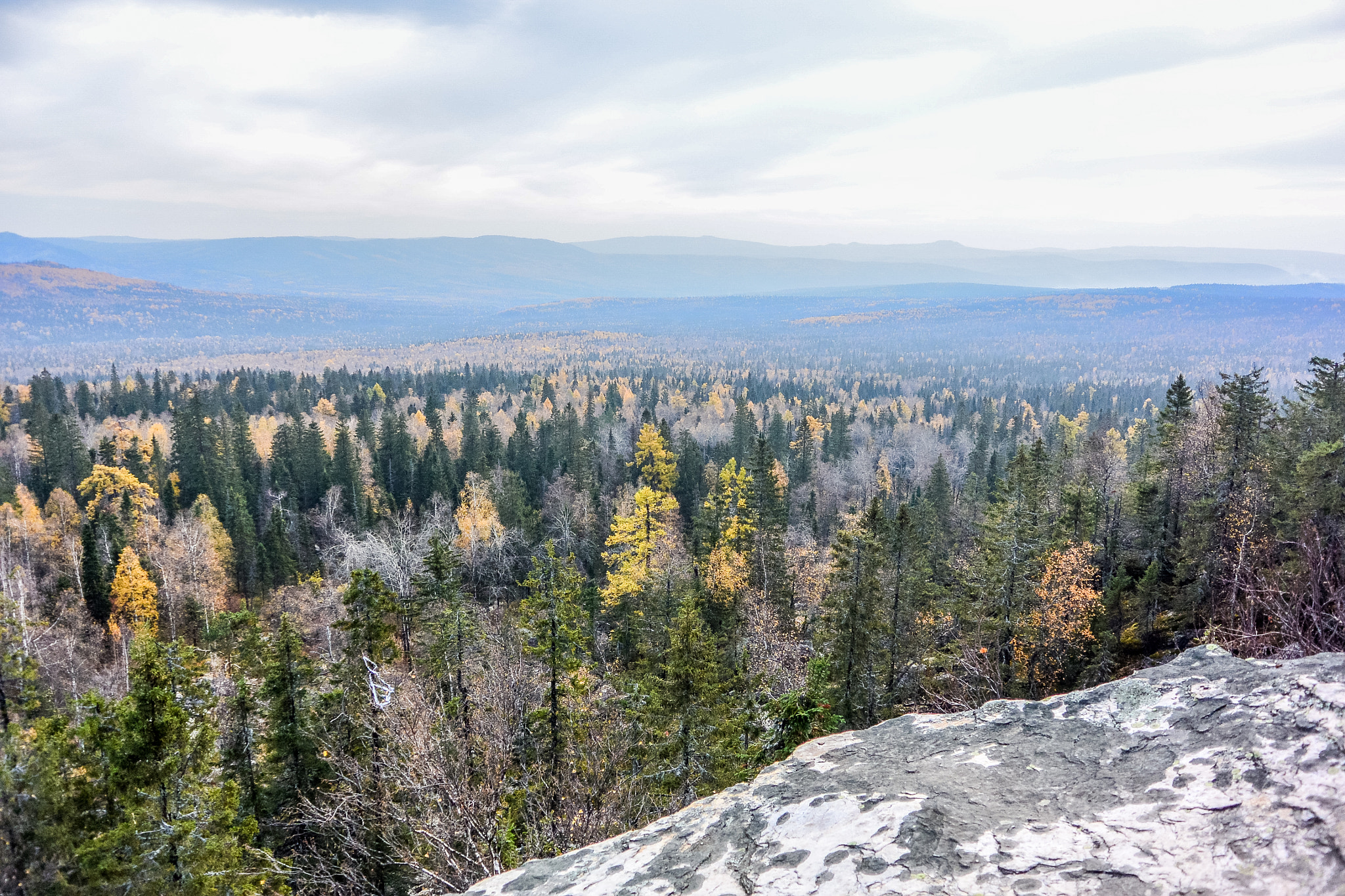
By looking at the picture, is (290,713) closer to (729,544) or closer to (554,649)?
(554,649)

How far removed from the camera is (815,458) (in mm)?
93500

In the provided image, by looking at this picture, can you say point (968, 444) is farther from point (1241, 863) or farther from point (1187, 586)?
point (1241, 863)

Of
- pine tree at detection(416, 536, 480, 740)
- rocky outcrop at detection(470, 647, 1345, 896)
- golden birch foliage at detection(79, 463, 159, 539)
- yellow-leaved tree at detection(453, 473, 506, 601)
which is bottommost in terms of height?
yellow-leaved tree at detection(453, 473, 506, 601)

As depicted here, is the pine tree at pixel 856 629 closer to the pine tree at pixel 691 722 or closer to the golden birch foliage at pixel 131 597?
the pine tree at pixel 691 722

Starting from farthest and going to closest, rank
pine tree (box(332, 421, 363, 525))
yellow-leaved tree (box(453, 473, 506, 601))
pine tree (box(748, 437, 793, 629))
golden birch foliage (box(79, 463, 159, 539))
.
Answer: pine tree (box(332, 421, 363, 525)) < golden birch foliage (box(79, 463, 159, 539)) < yellow-leaved tree (box(453, 473, 506, 601)) < pine tree (box(748, 437, 793, 629))

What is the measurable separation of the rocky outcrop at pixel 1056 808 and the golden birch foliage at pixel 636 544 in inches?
1270

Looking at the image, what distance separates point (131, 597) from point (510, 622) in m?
33.6

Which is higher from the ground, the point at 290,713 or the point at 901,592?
the point at 901,592

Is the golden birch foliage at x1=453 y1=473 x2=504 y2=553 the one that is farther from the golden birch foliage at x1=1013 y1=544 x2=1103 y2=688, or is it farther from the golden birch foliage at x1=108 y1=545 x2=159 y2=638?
the golden birch foliage at x1=1013 y1=544 x2=1103 y2=688

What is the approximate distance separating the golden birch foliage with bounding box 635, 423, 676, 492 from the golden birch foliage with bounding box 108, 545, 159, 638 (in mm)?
40551

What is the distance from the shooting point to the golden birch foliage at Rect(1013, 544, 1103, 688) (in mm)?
24094

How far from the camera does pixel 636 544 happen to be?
1655 inches

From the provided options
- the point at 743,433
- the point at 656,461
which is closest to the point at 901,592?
the point at 656,461

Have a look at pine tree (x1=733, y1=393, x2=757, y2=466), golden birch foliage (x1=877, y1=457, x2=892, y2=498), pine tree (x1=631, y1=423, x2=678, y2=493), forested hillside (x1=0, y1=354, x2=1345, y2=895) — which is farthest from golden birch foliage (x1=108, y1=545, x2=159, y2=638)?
golden birch foliage (x1=877, y1=457, x2=892, y2=498)
